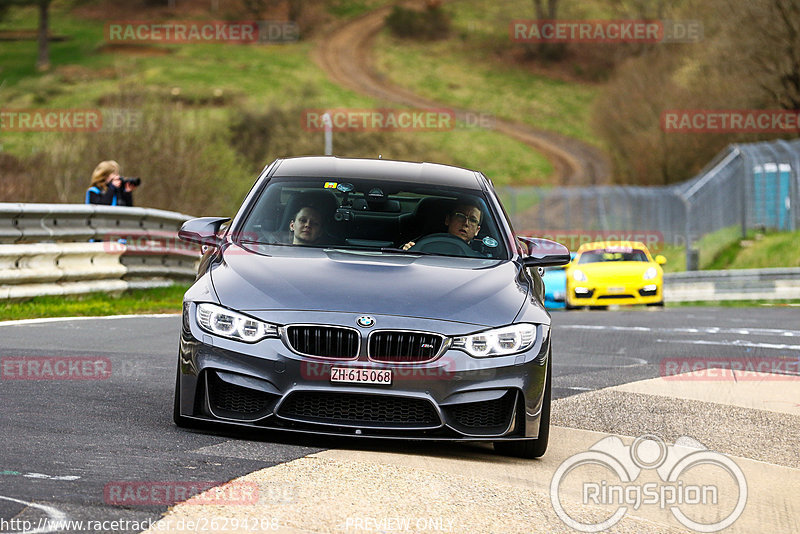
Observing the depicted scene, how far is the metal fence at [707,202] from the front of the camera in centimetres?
3152

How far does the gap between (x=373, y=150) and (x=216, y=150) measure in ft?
121

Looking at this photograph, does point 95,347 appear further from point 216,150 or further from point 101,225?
point 216,150

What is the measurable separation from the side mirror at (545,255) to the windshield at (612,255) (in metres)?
15.9

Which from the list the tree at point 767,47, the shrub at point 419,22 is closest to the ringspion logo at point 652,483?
the tree at point 767,47

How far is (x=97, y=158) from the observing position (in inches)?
1356

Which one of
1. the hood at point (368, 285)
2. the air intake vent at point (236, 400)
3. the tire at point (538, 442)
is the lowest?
the tire at point (538, 442)

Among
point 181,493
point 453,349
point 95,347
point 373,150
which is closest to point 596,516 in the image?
point 453,349

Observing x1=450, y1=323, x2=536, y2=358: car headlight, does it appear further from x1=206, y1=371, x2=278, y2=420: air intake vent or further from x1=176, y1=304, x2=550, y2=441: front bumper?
x1=206, y1=371, x2=278, y2=420: air intake vent

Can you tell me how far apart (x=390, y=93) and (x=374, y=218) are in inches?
3814

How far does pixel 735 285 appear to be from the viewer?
88.4 ft

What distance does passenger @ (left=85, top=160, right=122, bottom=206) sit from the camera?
1750 centimetres

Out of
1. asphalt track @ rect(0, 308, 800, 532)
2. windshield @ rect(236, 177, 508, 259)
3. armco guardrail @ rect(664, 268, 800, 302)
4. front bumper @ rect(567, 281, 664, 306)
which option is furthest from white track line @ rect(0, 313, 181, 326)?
armco guardrail @ rect(664, 268, 800, 302)

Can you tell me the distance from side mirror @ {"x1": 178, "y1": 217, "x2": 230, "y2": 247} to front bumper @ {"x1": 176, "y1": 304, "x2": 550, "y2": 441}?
3.19ft

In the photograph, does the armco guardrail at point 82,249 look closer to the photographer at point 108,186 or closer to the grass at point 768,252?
the photographer at point 108,186
